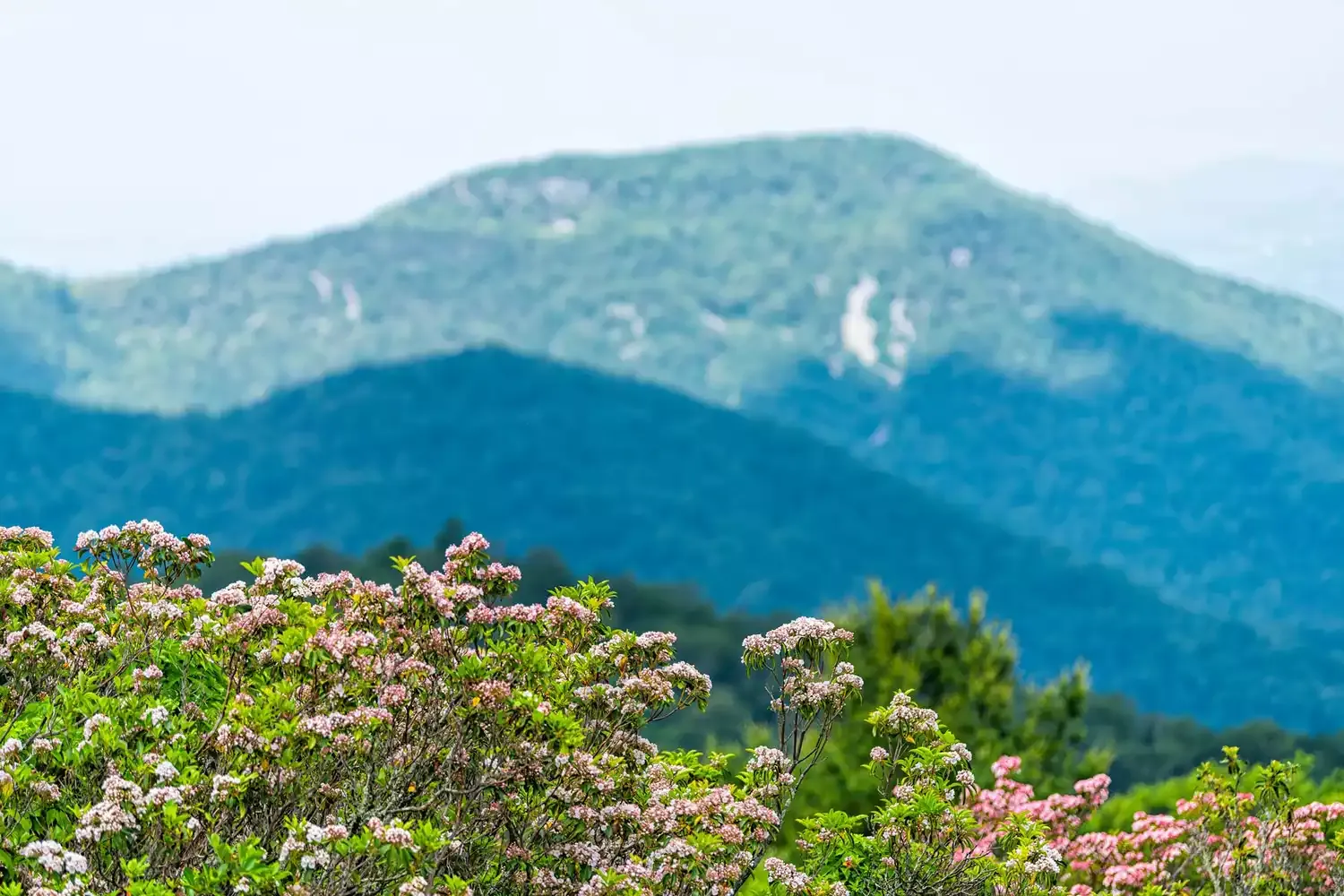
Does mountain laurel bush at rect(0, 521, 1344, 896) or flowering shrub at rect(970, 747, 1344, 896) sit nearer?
mountain laurel bush at rect(0, 521, 1344, 896)

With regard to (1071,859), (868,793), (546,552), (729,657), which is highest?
(546,552)

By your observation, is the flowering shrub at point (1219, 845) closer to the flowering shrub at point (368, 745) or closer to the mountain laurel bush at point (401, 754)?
the mountain laurel bush at point (401, 754)

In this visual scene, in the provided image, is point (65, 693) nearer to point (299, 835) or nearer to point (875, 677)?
point (299, 835)

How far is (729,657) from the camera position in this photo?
363ft

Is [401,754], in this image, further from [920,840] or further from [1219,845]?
[1219,845]

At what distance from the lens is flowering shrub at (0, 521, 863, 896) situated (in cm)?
805

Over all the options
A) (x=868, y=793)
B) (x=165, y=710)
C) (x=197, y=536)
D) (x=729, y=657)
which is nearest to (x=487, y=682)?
(x=165, y=710)

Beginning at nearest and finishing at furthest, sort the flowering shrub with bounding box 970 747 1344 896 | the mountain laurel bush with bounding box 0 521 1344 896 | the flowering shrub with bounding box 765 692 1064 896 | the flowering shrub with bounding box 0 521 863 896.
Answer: the flowering shrub with bounding box 0 521 863 896
the mountain laurel bush with bounding box 0 521 1344 896
the flowering shrub with bounding box 765 692 1064 896
the flowering shrub with bounding box 970 747 1344 896

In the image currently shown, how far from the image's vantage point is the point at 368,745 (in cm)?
841

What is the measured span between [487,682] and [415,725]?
2.61 feet

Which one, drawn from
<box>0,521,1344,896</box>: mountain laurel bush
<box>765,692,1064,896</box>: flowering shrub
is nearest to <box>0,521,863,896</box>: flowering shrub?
<box>0,521,1344,896</box>: mountain laurel bush

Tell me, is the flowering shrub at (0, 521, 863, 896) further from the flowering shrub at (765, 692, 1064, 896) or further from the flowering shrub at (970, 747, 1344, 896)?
the flowering shrub at (970, 747, 1344, 896)

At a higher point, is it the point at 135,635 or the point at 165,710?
the point at 135,635

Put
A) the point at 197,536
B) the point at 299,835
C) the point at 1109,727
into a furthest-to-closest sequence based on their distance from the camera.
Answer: the point at 1109,727
the point at 197,536
the point at 299,835
